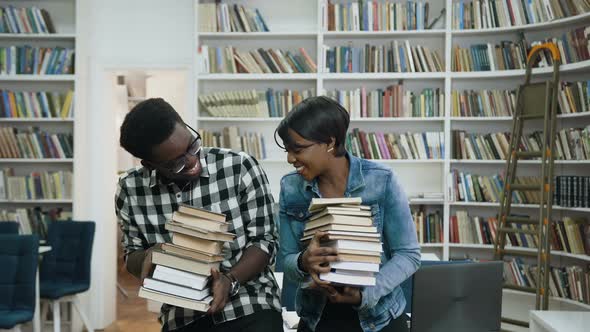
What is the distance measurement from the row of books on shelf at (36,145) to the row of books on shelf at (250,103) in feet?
4.45

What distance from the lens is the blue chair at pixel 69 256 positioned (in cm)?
551

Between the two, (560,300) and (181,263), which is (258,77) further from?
(181,263)

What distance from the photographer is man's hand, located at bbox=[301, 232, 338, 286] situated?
5.43 feet

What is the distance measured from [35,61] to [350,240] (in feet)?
17.2

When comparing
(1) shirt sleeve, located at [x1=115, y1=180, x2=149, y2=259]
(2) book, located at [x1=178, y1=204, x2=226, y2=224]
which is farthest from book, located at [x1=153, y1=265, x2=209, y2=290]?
(1) shirt sleeve, located at [x1=115, y1=180, x2=149, y2=259]

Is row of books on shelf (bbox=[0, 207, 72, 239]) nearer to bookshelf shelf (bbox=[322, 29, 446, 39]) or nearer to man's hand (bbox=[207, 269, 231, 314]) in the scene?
bookshelf shelf (bbox=[322, 29, 446, 39])

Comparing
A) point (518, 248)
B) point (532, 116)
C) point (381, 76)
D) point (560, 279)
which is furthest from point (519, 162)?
point (381, 76)

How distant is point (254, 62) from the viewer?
5953 mm

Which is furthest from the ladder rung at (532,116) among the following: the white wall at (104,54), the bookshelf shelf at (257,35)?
the white wall at (104,54)

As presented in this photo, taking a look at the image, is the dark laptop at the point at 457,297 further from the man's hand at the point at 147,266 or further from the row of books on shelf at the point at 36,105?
the row of books on shelf at the point at 36,105

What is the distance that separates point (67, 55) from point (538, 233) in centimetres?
442

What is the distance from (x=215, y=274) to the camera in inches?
65.8

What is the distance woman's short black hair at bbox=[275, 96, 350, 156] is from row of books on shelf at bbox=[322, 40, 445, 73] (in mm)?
4163

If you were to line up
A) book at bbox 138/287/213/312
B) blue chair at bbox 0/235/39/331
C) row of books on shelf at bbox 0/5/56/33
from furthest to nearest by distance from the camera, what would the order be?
row of books on shelf at bbox 0/5/56/33 < blue chair at bbox 0/235/39/331 < book at bbox 138/287/213/312
